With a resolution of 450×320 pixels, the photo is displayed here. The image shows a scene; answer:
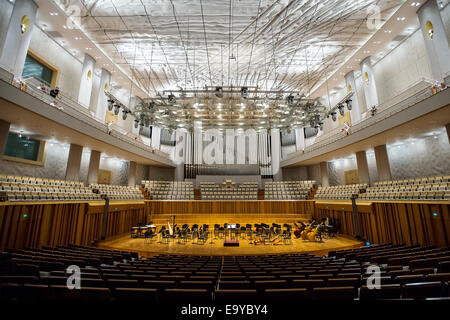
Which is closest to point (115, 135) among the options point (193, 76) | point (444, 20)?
point (193, 76)

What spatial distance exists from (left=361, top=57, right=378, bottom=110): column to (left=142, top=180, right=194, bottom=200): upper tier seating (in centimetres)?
1234

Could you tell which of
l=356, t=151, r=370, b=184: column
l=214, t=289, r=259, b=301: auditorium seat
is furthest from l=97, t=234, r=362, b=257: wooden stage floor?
l=356, t=151, r=370, b=184: column

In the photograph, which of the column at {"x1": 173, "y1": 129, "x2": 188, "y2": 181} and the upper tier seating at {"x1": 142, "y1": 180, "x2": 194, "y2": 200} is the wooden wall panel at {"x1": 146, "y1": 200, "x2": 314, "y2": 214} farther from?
the column at {"x1": 173, "y1": 129, "x2": 188, "y2": 181}

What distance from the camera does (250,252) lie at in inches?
244

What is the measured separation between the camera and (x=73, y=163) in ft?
32.9

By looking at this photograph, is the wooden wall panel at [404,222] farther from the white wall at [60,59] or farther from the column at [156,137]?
the white wall at [60,59]

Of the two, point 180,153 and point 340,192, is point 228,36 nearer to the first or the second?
point 340,192

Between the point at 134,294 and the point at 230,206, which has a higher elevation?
the point at 230,206

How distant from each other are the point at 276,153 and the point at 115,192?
13.0 metres

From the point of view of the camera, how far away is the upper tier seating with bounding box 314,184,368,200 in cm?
1028

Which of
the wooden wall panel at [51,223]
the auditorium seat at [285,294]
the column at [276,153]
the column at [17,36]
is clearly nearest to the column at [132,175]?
the wooden wall panel at [51,223]

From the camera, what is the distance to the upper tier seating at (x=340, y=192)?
1028cm

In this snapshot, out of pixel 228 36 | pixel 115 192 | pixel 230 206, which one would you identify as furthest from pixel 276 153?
pixel 115 192

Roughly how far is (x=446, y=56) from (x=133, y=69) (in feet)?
48.7
